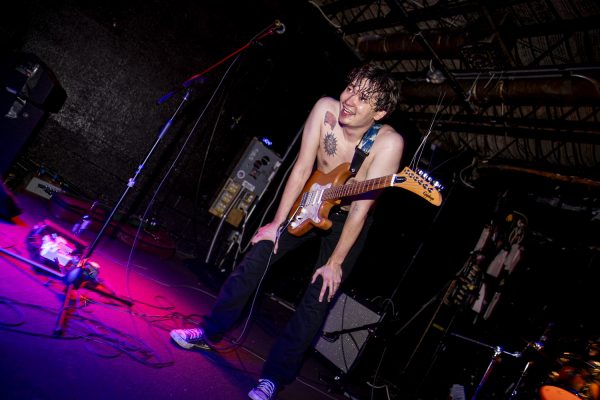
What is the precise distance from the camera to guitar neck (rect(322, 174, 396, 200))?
91.9 inches

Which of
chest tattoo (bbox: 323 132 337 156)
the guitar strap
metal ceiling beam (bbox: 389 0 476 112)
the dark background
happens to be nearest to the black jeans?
the guitar strap

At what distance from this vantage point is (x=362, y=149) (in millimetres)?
2656

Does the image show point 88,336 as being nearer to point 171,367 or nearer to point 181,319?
point 171,367

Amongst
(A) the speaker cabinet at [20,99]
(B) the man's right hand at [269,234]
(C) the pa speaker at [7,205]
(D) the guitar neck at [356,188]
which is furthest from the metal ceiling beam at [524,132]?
(C) the pa speaker at [7,205]

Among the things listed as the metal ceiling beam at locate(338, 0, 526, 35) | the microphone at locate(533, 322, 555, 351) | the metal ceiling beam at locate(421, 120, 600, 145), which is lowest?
the microphone at locate(533, 322, 555, 351)

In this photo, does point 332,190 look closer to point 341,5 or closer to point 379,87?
point 379,87

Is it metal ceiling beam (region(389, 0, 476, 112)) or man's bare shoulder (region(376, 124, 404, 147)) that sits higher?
metal ceiling beam (region(389, 0, 476, 112))

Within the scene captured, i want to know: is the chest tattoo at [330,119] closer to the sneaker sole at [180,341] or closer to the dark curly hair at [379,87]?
the dark curly hair at [379,87]

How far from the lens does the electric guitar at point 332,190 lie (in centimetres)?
230

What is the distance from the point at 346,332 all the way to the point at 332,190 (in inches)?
90.2

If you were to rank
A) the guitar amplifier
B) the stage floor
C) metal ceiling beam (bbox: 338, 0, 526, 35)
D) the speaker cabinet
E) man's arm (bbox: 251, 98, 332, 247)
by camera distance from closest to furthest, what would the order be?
the stage floor → man's arm (bbox: 251, 98, 332, 247) → the speaker cabinet → metal ceiling beam (bbox: 338, 0, 526, 35) → the guitar amplifier

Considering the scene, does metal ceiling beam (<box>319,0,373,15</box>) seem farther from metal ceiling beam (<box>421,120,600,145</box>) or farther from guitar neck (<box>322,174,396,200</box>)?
guitar neck (<box>322,174,396,200</box>)

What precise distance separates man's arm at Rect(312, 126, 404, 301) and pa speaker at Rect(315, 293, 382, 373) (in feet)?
6.04

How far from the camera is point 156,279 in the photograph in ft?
12.5
